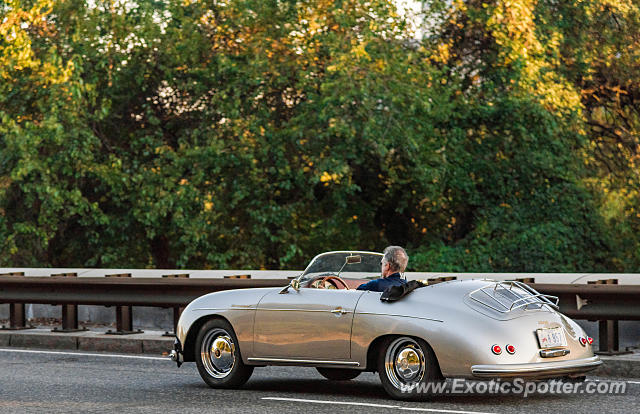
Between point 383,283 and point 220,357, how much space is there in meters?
1.72

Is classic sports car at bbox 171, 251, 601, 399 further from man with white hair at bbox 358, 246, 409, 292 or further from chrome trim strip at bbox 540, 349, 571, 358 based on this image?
man with white hair at bbox 358, 246, 409, 292

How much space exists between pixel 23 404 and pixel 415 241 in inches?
665

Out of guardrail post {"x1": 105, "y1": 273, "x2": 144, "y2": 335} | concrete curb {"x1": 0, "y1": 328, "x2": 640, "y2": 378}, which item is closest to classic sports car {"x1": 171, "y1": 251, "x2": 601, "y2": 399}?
concrete curb {"x1": 0, "y1": 328, "x2": 640, "y2": 378}

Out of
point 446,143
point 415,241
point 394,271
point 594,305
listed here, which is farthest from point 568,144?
point 394,271

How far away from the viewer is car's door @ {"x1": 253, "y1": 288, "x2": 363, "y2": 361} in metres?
9.04

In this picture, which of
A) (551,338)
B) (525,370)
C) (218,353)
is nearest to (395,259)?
(551,338)

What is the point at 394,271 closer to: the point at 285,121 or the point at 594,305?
the point at 594,305

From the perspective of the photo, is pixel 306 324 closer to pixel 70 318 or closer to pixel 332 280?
pixel 332 280

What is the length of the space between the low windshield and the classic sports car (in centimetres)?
1

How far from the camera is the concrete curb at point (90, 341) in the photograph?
13.3m

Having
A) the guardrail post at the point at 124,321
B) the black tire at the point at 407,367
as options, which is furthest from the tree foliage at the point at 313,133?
the black tire at the point at 407,367

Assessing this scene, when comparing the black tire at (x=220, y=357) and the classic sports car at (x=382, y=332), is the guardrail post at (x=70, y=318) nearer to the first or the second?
the classic sports car at (x=382, y=332)

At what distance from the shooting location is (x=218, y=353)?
32.4ft

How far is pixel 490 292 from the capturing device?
870 centimetres
